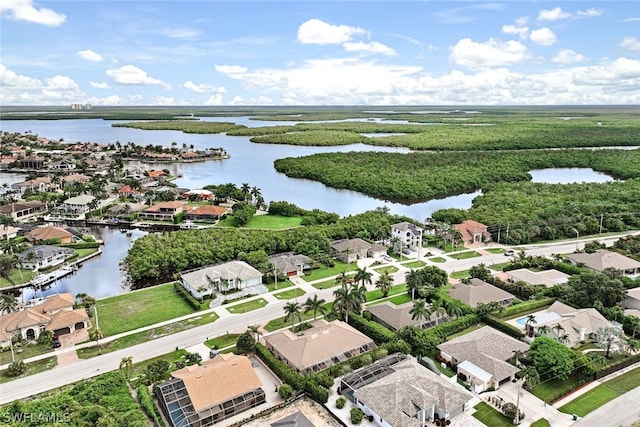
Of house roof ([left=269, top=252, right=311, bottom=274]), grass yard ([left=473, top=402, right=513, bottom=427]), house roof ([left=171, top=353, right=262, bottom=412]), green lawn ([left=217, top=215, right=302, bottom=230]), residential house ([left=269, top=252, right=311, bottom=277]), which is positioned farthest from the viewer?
green lawn ([left=217, top=215, right=302, bottom=230])

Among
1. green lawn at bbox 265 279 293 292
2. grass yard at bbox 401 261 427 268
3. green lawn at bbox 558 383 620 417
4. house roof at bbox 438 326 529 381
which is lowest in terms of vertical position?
green lawn at bbox 558 383 620 417

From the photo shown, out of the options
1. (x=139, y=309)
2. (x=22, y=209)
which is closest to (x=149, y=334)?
(x=139, y=309)

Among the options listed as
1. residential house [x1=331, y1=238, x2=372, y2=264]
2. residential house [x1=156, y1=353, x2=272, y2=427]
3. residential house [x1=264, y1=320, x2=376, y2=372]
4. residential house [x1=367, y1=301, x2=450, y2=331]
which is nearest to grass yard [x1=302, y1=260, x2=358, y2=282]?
residential house [x1=331, y1=238, x2=372, y2=264]

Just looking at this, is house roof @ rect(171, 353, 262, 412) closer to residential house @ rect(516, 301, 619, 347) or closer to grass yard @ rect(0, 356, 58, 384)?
grass yard @ rect(0, 356, 58, 384)

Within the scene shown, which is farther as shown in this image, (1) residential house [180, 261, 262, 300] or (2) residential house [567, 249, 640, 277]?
(2) residential house [567, 249, 640, 277]

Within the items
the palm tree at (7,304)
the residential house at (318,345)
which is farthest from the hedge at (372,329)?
the palm tree at (7,304)

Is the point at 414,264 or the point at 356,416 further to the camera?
the point at 414,264

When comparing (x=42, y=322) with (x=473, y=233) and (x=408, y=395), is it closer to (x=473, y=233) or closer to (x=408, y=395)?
(x=408, y=395)

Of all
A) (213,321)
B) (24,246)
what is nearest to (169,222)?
(24,246)
